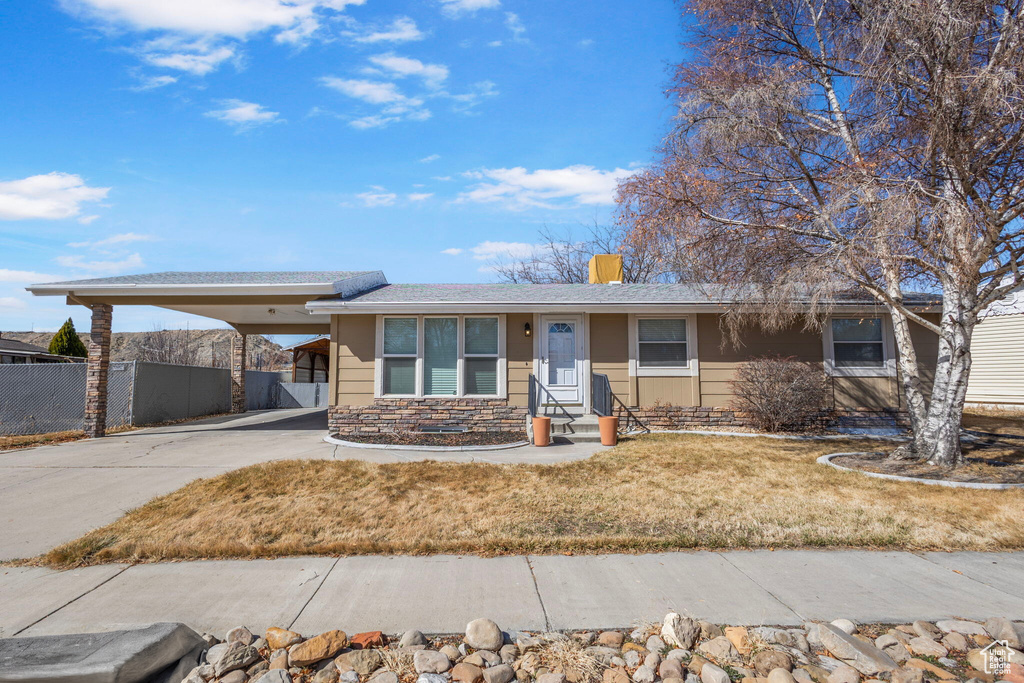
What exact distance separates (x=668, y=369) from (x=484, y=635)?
854cm

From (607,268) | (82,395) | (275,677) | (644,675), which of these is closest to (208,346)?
(82,395)

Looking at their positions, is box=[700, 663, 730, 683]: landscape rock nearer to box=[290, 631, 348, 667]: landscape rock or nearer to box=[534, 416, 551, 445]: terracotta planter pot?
box=[290, 631, 348, 667]: landscape rock

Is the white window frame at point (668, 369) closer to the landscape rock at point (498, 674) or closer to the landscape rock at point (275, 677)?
the landscape rock at point (498, 674)

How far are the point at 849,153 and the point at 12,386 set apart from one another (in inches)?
628

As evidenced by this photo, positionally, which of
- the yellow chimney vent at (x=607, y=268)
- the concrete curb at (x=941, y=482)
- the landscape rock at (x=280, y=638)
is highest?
the yellow chimney vent at (x=607, y=268)

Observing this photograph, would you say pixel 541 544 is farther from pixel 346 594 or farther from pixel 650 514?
pixel 346 594

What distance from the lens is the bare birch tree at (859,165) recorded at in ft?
20.5

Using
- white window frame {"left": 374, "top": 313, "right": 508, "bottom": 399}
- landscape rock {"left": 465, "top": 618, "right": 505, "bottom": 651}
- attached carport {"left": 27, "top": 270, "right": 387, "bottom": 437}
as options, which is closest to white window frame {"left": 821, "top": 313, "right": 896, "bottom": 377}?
white window frame {"left": 374, "top": 313, "right": 508, "bottom": 399}

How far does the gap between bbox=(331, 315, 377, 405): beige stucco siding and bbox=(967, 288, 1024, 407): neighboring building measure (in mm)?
15905

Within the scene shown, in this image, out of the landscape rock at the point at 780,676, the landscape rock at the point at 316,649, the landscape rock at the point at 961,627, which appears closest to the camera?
the landscape rock at the point at 780,676

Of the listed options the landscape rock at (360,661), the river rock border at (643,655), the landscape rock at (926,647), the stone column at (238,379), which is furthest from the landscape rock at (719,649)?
the stone column at (238,379)

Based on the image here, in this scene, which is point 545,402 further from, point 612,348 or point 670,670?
point 670,670

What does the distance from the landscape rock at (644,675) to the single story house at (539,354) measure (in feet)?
25.1

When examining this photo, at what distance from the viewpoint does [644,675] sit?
9.42 feet
